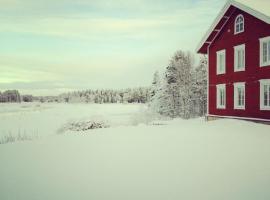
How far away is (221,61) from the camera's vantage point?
869 inches

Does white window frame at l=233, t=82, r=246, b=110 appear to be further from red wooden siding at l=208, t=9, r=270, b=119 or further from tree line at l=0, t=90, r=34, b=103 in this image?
tree line at l=0, t=90, r=34, b=103

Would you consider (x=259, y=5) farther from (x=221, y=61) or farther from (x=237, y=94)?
(x=237, y=94)

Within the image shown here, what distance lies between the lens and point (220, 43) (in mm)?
21922

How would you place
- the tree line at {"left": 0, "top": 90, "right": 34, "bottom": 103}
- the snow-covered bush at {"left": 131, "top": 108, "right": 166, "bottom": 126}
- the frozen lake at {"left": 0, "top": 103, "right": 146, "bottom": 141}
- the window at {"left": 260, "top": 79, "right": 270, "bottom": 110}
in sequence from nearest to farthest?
the window at {"left": 260, "top": 79, "right": 270, "bottom": 110}, the frozen lake at {"left": 0, "top": 103, "right": 146, "bottom": 141}, the snow-covered bush at {"left": 131, "top": 108, "right": 166, "bottom": 126}, the tree line at {"left": 0, "top": 90, "right": 34, "bottom": 103}

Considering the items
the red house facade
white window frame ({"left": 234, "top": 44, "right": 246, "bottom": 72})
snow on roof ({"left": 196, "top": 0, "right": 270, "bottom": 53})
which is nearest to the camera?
snow on roof ({"left": 196, "top": 0, "right": 270, "bottom": 53})

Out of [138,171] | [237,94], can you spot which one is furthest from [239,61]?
[138,171]

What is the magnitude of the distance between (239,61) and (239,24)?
2.53 metres

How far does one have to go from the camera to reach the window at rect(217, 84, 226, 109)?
21.5 metres

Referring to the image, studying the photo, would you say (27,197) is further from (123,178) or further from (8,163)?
(8,163)

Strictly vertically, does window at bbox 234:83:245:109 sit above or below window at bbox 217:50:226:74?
below

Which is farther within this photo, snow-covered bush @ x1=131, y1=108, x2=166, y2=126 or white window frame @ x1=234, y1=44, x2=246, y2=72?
snow-covered bush @ x1=131, y1=108, x2=166, y2=126

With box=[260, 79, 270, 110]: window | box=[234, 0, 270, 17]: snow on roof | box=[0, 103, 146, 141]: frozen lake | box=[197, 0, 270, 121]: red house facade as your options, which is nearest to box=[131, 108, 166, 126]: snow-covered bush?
box=[0, 103, 146, 141]: frozen lake

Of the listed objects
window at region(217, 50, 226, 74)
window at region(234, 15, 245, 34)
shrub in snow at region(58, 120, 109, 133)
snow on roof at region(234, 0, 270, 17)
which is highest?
snow on roof at region(234, 0, 270, 17)

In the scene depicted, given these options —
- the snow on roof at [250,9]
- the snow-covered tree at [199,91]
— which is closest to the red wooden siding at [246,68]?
the snow on roof at [250,9]
